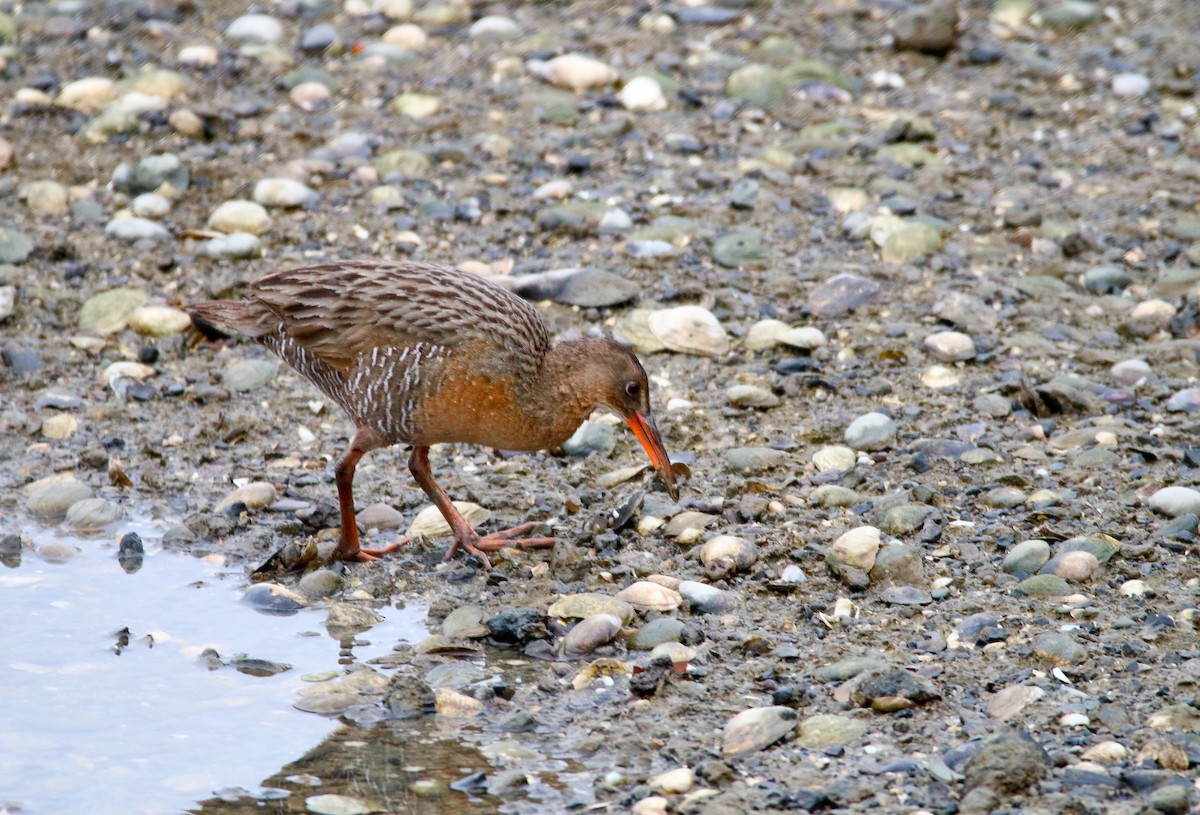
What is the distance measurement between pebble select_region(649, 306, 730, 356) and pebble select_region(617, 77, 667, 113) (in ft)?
8.40

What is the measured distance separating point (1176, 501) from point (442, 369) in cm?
287

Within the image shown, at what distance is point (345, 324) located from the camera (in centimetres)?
587

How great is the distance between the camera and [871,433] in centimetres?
656

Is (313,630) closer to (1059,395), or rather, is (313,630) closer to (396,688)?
(396,688)

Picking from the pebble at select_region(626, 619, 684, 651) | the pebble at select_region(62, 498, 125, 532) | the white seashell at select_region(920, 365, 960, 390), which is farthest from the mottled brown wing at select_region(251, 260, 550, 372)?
the white seashell at select_region(920, 365, 960, 390)

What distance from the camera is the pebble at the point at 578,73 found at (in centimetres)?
971

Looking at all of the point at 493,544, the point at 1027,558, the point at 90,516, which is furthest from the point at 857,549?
the point at 90,516

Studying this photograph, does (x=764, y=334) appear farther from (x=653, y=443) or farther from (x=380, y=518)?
(x=380, y=518)

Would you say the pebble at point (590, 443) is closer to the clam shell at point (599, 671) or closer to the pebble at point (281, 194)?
the clam shell at point (599, 671)

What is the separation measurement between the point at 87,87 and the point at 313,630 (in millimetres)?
5285

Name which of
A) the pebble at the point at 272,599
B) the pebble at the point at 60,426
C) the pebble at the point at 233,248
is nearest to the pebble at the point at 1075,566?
the pebble at the point at 272,599

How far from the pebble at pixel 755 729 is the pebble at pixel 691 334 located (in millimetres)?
2919

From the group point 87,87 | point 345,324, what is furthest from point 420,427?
point 87,87

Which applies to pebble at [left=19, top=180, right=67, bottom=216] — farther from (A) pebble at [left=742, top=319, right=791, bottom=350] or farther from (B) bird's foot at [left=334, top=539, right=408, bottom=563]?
(A) pebble at [left=742, top=319, right=791, bottom=350]
